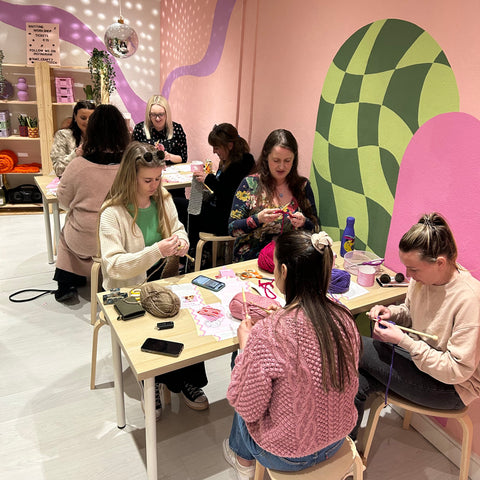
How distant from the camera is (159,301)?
191 centimetres

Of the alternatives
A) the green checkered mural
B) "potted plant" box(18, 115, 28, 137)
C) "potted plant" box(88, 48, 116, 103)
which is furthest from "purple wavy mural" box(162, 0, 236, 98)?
"potted plant" box(18, 115, 28, 137)

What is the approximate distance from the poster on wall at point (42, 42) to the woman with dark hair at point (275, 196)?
3.69m

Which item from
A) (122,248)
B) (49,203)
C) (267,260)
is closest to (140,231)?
(122,248)

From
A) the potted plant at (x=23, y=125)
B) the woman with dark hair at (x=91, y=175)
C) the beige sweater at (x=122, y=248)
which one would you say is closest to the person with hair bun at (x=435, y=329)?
the beige sweater at (x=122, y=248)

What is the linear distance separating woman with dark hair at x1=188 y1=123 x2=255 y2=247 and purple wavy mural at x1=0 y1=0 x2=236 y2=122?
124 cm

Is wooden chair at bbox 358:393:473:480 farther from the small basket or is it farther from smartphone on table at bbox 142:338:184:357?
smartphone on table at bbox 142:338:184:357

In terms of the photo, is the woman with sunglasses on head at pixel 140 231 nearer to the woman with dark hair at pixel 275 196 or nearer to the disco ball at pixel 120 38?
the woman with dark hair at pixel 275 196

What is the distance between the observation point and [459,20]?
2.00 metres

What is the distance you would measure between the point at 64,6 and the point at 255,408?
546 centimetres

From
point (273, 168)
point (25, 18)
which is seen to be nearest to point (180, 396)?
point (273, 168)

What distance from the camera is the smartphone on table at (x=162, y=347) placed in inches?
65.2

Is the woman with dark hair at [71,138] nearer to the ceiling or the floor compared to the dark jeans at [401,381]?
nearer to the ceiling

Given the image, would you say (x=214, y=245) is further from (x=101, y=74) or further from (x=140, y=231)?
(x=101, y=74)

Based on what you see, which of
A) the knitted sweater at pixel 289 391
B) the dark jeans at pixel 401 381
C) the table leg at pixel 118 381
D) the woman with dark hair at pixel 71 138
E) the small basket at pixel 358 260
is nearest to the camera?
the knitted sweater at pixel 289 391
